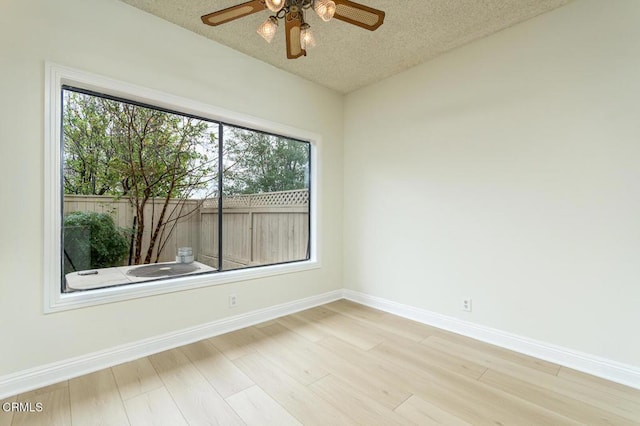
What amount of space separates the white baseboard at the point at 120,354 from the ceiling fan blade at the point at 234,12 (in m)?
2.43

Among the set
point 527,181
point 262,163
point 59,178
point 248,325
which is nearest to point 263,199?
point 262,163

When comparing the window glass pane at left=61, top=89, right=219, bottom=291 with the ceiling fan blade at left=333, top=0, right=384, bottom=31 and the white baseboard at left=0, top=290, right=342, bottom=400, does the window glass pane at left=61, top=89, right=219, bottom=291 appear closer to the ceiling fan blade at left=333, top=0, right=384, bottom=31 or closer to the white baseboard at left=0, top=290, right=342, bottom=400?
the white baseboard at left=0, top=290, right=342, bottom=400

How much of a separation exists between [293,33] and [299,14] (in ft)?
0.37

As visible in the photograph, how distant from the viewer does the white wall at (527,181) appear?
2.04 meters

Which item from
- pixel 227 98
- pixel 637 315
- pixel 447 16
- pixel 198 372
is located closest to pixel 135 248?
pixel 198 372

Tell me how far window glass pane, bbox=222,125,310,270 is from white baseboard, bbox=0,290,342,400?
1.82 ft

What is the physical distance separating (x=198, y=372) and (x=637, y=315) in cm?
313

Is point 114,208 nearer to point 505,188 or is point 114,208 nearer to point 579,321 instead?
point 505,188

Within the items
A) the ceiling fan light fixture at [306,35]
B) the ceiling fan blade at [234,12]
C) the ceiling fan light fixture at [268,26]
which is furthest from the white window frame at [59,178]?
the ceiling fan light fixture at [306,35]

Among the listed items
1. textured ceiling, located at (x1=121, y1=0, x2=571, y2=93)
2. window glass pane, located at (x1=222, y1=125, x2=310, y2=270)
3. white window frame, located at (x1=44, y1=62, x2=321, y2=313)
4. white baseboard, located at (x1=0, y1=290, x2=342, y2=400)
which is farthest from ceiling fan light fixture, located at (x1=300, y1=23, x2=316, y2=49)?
white baseboard, located at (x1=0, y1=290, x2=342, y2=400)

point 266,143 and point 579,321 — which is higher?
point 266,143

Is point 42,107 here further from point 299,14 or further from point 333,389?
point 333,389

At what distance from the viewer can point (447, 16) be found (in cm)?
237

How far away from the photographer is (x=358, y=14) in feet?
5.61
